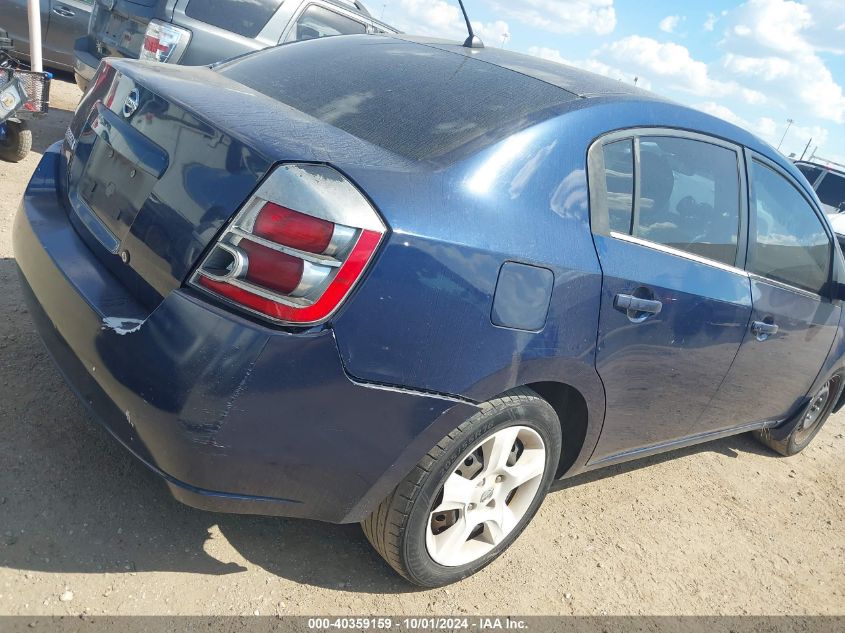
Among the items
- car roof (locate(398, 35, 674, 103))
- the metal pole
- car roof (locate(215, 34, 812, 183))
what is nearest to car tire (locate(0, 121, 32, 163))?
the metal pole

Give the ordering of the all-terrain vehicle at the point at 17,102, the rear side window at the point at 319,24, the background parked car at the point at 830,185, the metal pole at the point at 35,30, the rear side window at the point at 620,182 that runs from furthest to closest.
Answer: the background parked car at the point at 830,185 → the rear side window at the point at 319,24 → the metal pole at the point at 35,30 → the all-terrain vehicle at the point at 17,102 → the rear side window at the point at 620,182

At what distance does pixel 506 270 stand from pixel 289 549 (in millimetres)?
1255

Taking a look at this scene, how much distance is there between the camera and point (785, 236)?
334 cm

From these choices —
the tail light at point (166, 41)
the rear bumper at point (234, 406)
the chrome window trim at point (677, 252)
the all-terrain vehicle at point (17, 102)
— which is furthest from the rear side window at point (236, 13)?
the chrome window trim at point (677, 252)

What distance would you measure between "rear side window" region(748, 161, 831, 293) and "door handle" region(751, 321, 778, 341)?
0.23 metres

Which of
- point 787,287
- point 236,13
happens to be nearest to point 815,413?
point 787,287

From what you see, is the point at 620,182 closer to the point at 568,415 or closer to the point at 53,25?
the point at 568,415

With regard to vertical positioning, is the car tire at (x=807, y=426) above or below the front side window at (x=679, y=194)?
below

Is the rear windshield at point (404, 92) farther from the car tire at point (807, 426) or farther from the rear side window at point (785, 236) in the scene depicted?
the car tire at point (807, 426)

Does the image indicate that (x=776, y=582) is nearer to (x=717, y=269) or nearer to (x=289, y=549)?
(x=717, y=269)

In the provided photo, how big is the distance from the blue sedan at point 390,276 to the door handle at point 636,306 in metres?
0.01

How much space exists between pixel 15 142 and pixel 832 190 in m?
13.5

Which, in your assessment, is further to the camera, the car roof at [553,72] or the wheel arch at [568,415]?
the car roof at [553,72]

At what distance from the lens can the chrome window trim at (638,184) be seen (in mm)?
2303
